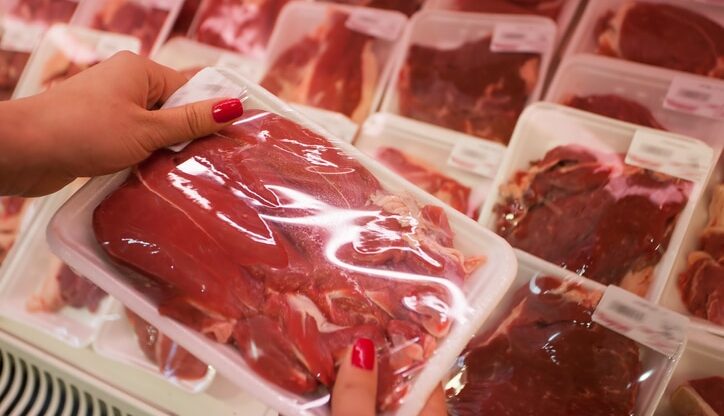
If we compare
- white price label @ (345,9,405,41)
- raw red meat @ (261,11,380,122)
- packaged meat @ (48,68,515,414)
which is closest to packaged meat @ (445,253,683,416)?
packaged meat @ (48,68,515,414)

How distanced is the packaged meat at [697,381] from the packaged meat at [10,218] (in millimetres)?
2225

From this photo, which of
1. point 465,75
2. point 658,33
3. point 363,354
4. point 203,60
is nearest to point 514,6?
point 465,75

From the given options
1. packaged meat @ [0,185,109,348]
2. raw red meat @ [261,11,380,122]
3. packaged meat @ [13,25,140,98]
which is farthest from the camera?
packaged meat @ [13,25,140,98]

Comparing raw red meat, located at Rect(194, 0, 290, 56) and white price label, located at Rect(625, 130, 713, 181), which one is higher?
white price label, located at Rect(625, 130, 713, 181)

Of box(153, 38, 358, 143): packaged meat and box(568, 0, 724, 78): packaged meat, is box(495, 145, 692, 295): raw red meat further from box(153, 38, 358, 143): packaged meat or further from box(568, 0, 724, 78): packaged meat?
box(153, 38, 358, 143): packaged meat

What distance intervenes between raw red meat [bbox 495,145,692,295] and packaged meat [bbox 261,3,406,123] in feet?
2.33

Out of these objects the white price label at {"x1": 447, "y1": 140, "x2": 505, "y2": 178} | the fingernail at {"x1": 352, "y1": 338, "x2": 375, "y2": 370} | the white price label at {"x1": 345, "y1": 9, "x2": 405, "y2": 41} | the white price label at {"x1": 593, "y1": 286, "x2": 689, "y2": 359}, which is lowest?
the white price label at {"x1": 593, "y1": 286, "x2": 689, "y2": 359}

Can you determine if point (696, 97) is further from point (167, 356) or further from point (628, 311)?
point (167, 356)

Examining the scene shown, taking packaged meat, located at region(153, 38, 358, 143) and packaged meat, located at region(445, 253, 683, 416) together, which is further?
packaged meat, located at region(153, 38, 358, 143)

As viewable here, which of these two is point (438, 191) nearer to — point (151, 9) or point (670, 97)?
point (670, 97)

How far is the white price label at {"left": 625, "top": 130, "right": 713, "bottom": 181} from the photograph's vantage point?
1.65m

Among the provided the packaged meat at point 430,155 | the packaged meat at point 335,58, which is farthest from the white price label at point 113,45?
the packaged meat at point 430,155

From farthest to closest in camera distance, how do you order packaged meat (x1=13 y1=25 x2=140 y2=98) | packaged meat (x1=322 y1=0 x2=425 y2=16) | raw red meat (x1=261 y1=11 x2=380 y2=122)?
1. packaged meat (x1=13 y1=25 x2=140 y2=98)
2. packaged meat (x1=322 y1=0 x2=425 y2=16)
3. raw red meat (x1=261 y1=11 x2=380 y2=122)

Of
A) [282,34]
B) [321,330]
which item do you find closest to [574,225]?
[321,330]
